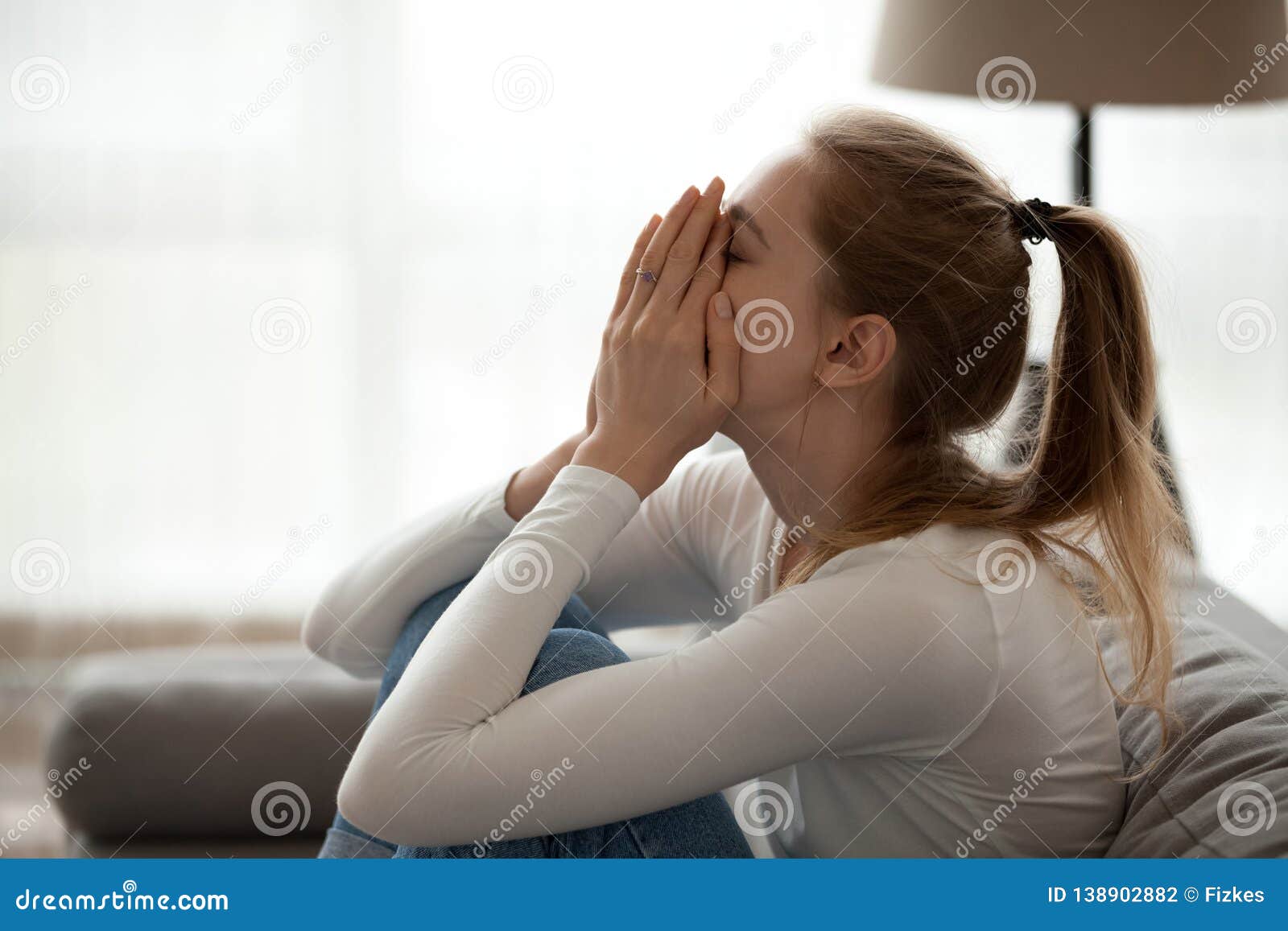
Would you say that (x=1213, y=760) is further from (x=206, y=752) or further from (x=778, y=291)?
(x=206, y=752)

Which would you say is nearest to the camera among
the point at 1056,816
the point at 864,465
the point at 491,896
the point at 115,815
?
the point at 491,896

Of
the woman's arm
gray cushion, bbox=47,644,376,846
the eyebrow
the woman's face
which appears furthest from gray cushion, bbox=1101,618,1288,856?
gray cushion, bbox=47,644,376,846

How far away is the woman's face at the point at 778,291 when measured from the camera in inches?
37.5

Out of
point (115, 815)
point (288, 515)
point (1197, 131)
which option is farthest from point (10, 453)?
point (1197, 131)

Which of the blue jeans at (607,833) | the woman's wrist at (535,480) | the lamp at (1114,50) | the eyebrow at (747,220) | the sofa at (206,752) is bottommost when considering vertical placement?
the sofa at (206,752)

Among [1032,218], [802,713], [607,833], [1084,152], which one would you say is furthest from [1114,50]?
[607,833]

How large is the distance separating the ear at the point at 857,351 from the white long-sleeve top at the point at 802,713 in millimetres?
161

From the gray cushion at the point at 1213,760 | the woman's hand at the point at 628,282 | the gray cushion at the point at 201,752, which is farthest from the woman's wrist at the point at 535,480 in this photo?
the gray cushion at the point at 1213,760

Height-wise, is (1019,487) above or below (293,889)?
above

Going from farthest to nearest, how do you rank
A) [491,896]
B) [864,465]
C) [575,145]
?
[575,145]
[864,465]
[491,896]

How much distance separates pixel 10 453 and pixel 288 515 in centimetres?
61

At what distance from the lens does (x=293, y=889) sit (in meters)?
0.76

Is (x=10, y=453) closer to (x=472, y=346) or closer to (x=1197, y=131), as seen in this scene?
(x=472, y=346)

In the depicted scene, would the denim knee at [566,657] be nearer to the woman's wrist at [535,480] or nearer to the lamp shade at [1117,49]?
the woman's wrist at [535,480]
